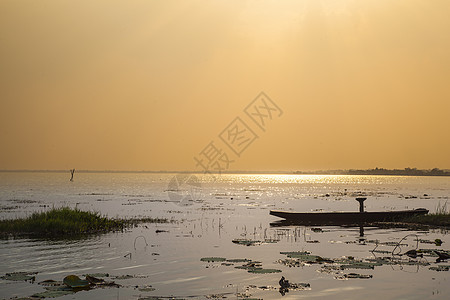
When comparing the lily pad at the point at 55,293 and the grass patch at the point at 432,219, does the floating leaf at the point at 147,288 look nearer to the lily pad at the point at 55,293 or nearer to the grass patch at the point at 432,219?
the lily pad at the point at 55,293

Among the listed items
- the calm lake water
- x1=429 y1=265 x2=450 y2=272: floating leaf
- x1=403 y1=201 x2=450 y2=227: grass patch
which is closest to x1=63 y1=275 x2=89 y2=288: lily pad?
the calm lake water

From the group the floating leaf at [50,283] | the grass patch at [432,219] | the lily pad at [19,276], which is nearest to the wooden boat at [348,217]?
the grass patch at [432,219]

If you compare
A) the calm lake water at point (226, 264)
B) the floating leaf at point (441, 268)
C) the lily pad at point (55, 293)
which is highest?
the floating leaf at point (441, 268)

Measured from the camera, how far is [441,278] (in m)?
17.2

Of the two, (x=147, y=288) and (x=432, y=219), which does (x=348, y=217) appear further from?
(x=147, y=288)

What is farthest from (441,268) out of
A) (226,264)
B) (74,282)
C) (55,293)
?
(55,293)

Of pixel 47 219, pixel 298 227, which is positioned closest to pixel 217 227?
pixel 298 227

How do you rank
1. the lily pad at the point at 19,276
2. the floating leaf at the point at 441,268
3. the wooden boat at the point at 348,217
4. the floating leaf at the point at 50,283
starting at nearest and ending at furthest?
the floating leaf at the point at 50,283 < the lily pad at the point at 19,276 < the floating leaf at the point at 441,268 < the wooden boat at the point at 348,217

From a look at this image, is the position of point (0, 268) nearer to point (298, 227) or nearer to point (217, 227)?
point (217, 227)

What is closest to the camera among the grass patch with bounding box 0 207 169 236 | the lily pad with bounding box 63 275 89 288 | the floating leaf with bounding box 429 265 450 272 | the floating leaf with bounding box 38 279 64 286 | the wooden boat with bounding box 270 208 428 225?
the lily pad with bounding box 63 275 89 288

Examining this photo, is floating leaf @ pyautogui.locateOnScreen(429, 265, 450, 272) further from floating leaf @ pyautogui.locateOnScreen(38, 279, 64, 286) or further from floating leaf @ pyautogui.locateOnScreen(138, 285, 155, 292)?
floating leaf @ pyautogui.locateOnScreen(38, 279, 64, 286)

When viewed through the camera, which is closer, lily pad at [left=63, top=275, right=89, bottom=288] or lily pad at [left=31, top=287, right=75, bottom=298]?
lily pad at [left=31, top=287, right=75, bottom=298]

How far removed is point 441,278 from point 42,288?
13.5 meters

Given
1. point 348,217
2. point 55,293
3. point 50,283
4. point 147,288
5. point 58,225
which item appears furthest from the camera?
point 348,217
